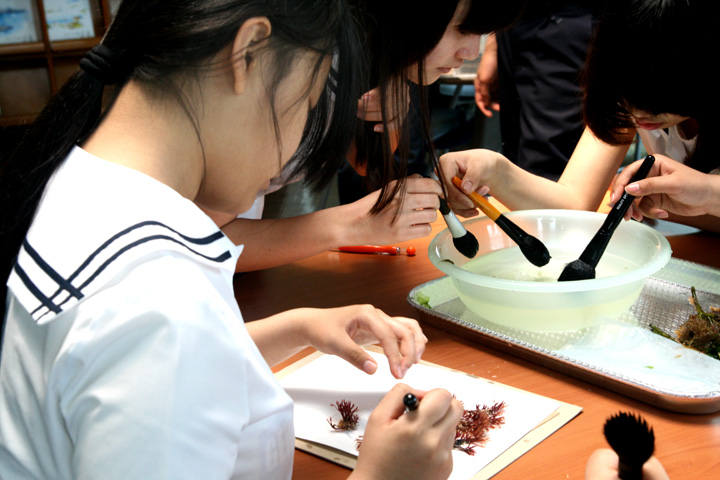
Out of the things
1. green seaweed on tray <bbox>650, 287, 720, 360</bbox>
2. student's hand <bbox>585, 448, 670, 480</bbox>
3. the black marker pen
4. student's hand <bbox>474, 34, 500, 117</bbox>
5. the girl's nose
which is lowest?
student's hand <bbox>474, 34, 500, 117</bbox>

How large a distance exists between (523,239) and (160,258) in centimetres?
71

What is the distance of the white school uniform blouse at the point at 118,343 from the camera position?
0.49 m

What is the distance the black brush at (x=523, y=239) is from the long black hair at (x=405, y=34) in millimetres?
155

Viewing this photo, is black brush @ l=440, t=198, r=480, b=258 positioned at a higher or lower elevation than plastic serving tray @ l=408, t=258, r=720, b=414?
higher

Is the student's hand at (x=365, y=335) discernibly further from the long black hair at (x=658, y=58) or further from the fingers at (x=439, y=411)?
the long black hair at (x=658, y=58)

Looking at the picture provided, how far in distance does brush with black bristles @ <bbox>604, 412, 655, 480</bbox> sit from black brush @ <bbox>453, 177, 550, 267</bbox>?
589mm

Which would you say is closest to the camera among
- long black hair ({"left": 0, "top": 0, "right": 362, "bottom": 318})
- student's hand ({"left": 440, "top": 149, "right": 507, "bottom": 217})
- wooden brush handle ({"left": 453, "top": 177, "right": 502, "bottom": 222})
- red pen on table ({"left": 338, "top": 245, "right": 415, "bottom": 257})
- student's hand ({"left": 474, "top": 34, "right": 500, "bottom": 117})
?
long black hair ({"left": 0, "top": 0, "right": 362, "bottom": 318})

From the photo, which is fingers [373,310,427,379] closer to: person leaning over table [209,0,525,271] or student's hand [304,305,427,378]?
student's hand [304,305,427,378]

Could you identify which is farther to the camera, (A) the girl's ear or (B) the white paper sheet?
(B) the white paper sheet

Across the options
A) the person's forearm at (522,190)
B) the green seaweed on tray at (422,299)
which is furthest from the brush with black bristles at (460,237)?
the person's forearm at (522,190)

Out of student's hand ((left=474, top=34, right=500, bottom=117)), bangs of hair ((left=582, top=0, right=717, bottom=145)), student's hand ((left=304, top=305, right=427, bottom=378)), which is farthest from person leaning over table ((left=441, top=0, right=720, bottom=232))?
student's hand ((left=474, top=34, right=500, bottom=117))

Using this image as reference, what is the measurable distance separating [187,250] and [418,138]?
2.16m

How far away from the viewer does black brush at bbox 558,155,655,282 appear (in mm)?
979

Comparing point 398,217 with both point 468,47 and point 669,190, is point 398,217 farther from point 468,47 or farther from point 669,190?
point 669,190
